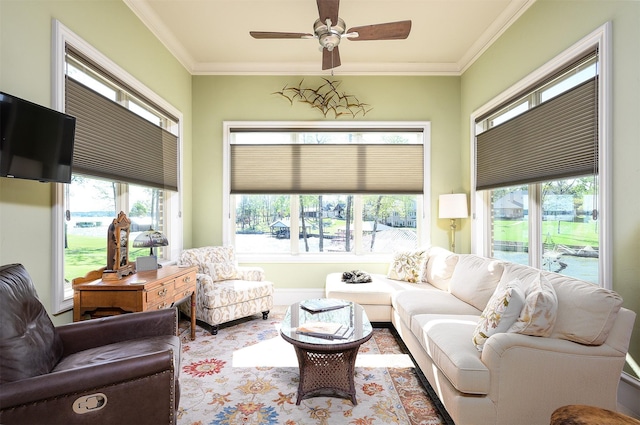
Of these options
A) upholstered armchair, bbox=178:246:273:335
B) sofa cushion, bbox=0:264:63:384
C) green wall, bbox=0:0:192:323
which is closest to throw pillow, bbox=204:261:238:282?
upholstered armchair, bbox=178:246:273:335

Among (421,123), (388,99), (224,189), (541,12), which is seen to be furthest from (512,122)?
(224,189)

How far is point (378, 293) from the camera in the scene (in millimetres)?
3393

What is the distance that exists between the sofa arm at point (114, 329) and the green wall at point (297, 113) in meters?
2.40

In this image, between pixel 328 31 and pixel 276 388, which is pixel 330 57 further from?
pixel 276 388

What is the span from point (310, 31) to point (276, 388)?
136 inches

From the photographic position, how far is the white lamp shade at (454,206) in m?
3.88

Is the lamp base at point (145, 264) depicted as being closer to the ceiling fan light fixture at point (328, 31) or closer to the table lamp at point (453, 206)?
the ceiling fan light fixture at point (328, 31)

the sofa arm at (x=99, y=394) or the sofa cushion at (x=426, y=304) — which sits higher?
the sofa arm at (x=99, y=394)

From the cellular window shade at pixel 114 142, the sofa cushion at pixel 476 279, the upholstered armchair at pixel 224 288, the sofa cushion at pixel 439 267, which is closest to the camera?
the cellular window shade at pixel 114 142

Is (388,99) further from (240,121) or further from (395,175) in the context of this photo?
(240,121)

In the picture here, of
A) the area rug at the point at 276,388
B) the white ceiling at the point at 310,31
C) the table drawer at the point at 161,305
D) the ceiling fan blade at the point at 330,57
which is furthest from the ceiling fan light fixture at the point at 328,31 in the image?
the area rug at the point at 276,388

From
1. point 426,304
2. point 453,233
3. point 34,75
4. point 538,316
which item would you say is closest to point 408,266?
point 453,233

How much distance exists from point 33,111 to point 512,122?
3808 mm

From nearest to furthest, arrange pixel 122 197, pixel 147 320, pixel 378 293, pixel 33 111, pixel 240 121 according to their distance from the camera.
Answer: pixel 33 111 < pixel 147 320 < pixel 122 197 < pixel 378 293 < pixel 240 121
